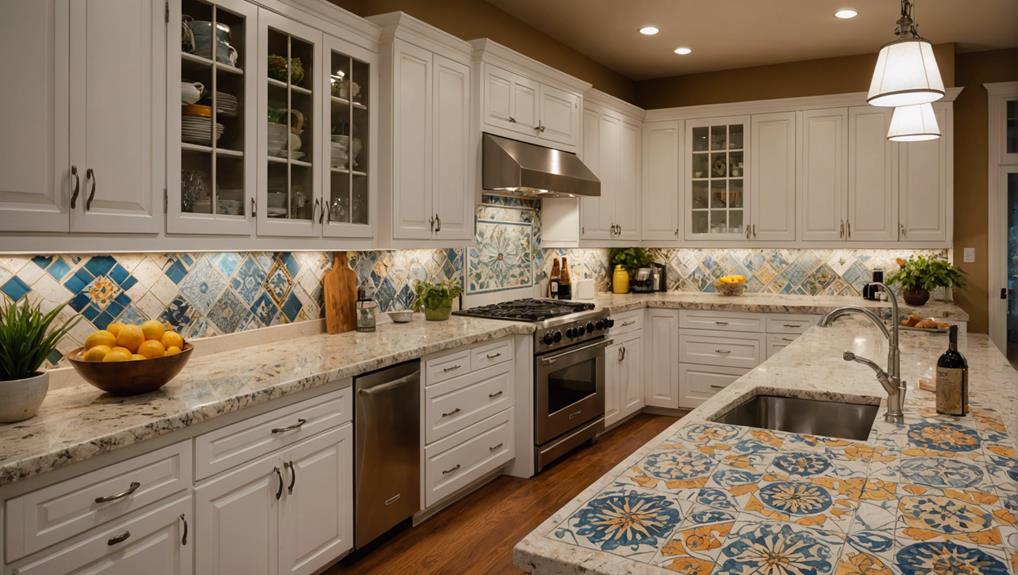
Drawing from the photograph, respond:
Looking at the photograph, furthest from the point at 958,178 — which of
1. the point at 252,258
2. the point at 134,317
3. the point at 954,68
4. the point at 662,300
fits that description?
the point at 134,317

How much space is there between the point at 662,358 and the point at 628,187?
1463 millimetres

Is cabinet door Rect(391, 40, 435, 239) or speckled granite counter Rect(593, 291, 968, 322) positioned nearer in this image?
cabinet door Rect(391, 40, 435, 239)

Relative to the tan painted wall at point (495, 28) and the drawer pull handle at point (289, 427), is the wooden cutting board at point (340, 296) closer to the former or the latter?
the drawer pull handle at point (289, 427)

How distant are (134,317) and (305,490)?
913 millimetres

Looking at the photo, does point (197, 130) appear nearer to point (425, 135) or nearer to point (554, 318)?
point (425, 135)

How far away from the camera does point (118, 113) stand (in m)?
2.22

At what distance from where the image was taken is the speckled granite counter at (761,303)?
195 inches

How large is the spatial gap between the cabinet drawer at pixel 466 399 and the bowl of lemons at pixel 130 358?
1.27 metres

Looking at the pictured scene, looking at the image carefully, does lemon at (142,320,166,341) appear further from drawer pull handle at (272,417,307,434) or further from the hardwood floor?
the hardwood floor

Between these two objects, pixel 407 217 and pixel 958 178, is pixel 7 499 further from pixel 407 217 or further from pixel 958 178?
pixel 958 178

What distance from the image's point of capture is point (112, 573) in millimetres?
1885

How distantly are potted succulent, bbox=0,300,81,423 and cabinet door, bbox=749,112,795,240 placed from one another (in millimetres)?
5101

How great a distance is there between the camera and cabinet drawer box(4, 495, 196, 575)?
175cm

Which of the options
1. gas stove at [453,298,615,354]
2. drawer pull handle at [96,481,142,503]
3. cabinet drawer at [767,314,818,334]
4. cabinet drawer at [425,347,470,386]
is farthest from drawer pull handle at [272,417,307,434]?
cabinet drawer at [767,314,818,334]
